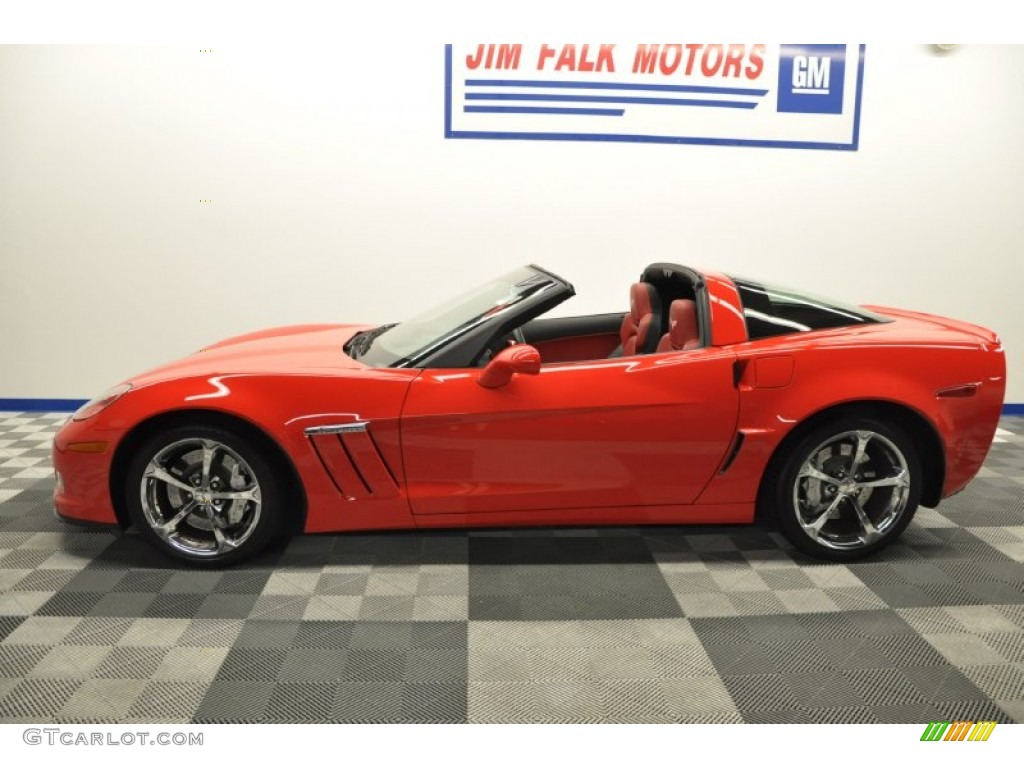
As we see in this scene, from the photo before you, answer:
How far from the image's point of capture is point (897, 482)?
111 inches

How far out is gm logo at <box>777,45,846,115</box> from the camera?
500 centimetres

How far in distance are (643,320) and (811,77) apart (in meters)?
2.84

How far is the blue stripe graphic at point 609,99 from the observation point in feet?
16.3

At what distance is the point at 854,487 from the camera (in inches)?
111

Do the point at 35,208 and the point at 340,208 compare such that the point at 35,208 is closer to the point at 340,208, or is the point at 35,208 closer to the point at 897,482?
the point at 340,208

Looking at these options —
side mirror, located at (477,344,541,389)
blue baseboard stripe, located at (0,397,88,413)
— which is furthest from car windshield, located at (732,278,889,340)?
blue baseboard stripe, located at (0,397,88,413)

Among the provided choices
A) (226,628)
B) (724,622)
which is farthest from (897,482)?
(226,628)

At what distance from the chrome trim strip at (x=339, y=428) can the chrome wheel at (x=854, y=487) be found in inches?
61.7

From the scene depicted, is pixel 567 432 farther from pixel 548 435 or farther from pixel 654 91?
pixel 654 91

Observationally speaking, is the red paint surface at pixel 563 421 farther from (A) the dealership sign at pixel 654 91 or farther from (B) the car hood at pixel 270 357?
(A) the dealership sign at pixel 654 91

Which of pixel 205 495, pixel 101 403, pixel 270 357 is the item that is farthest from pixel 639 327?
pixel 101 403

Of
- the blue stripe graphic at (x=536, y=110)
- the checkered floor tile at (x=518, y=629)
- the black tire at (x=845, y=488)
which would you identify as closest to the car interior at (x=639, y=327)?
the black tire at (x=845, y=488)
